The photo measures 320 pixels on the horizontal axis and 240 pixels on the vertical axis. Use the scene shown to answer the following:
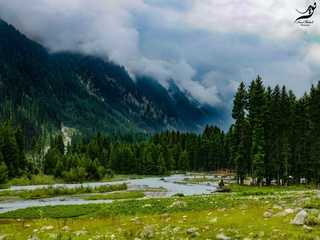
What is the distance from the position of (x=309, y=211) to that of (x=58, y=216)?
29.9 meters

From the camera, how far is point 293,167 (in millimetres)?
90500

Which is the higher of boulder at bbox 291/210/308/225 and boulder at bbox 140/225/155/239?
boulder at bbox 291/210/308/225

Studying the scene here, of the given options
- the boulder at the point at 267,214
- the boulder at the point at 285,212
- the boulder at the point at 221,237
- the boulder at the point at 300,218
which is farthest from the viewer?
the boulder at the point at 267,214

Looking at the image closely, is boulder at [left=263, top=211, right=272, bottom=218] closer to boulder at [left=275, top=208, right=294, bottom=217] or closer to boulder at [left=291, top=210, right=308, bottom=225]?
boulder at [left=275, top=208, right=294, bottom=217]

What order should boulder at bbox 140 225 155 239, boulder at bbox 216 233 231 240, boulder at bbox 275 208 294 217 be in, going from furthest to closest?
boulder at bbox 275 208 294 217, boulder at bbox 140 225 155 239, boulder at bbox 216 233 231 240

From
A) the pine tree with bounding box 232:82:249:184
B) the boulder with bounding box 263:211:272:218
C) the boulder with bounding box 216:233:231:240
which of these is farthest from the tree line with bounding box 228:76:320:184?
→ the boulder with bounding box 216:233:231:240

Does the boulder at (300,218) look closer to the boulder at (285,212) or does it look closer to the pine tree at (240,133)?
the boulder at (285,212)

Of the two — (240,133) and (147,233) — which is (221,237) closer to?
(147,233)

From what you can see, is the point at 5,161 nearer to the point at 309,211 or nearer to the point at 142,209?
the point at 142,209

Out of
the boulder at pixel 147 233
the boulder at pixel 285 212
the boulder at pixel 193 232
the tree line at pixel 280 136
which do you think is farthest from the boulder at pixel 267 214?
the tree line at pixel 280 136

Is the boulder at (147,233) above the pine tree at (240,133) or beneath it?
beneath

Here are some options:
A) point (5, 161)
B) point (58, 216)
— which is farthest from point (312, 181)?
point (5, 161)

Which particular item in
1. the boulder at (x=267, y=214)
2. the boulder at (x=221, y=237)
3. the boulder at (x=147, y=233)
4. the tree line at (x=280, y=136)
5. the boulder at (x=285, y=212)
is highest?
the tree line at (x=280, y=136)

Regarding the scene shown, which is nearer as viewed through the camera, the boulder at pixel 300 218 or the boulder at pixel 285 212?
the boulder at pixel 300 218
